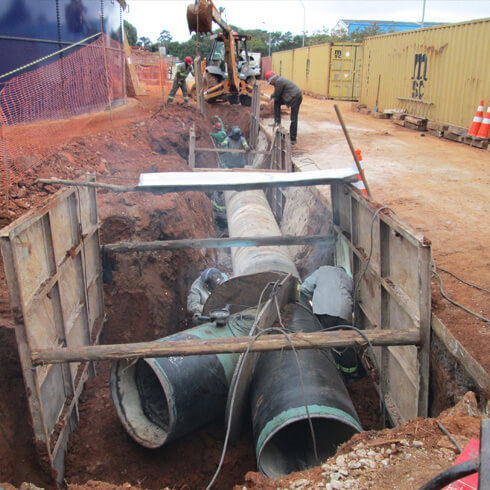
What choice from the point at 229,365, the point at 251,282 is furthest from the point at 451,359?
the point at 251,282

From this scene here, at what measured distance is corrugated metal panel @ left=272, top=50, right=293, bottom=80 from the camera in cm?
3589

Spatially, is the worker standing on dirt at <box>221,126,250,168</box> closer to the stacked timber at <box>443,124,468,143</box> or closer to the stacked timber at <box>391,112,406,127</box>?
the stacked timber at <box>443,124,468,143</box>

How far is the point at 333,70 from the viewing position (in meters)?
27.0

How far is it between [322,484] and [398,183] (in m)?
7.58

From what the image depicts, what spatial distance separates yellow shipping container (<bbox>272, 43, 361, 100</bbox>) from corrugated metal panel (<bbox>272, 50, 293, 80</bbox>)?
13.4ft

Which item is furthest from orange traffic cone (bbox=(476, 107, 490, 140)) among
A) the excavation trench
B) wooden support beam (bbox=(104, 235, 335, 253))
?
wooden support beam (bbox=(104, 235, 335, 253))

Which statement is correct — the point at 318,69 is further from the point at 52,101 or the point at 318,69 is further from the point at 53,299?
the point at 53,299

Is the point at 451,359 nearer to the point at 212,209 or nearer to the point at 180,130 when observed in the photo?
the point at 212,209

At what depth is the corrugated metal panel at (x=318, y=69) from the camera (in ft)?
89.6

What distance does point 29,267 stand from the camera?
344 centimetres

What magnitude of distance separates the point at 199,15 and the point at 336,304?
35.9 feet

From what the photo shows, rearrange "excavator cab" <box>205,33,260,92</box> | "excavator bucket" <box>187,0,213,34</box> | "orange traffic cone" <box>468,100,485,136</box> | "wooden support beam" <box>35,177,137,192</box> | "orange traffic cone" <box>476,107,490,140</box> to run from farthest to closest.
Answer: "excavator cab" <box>205,33,260,92</box>, "excavator bucket" <box>187,0,213,34</box>, "orange traffic cone" <box>468,100,485,136</box>, "orange traffic cone" <box>476,107,490,140</box>, "wooden support beam" <box>35,177,137,192</box>

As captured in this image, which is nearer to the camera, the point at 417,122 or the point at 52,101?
the point at 52,101

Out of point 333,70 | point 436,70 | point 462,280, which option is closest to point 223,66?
point 436,70
